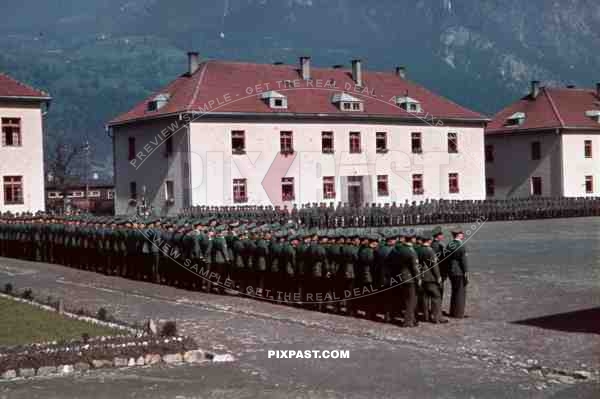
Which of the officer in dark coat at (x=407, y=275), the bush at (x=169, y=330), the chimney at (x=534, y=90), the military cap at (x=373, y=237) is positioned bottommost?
the bush at (x=169, y=330)

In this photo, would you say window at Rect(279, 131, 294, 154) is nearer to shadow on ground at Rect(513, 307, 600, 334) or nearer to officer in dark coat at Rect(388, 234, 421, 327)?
officer in dark coat at Rect(388, 234, 421, 327)

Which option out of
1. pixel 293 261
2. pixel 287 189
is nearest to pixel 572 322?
pixel 293 261

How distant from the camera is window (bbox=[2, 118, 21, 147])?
3765 cm

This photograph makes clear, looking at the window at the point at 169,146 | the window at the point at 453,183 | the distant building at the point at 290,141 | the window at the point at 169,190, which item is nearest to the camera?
the distant building at the point at 290,141

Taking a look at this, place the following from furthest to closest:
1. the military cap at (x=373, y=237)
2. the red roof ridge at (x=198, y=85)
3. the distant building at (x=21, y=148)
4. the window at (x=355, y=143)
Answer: the window at (x=355, y=143), the red roof ridge at (x=198, y=85), the distant building at (x=21, y=148), the military cap at (x=373, y=237)

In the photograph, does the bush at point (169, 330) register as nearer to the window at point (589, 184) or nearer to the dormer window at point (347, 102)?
the dormer window at point (347, 102)

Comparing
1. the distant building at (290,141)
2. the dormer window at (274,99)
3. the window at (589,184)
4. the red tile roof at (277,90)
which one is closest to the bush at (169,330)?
the distant building at (290,141)

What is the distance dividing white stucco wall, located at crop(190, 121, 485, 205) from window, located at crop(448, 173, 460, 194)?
0.73 ft

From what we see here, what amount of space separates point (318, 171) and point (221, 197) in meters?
5.73

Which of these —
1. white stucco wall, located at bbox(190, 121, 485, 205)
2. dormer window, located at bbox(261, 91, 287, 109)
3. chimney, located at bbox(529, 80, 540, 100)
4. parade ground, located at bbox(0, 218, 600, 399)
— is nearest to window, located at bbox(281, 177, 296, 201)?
white stucco wall, located at bbox(190, 121, 485, 205)

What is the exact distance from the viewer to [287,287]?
1592 cm

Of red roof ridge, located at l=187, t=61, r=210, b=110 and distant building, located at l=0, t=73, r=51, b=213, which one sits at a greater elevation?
red roof ridge, located at l=187, t=61, r=210, b=110

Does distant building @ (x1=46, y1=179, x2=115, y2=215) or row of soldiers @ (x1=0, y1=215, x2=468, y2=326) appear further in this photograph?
distant building @ (x1=46, y1=179, x2=115, y2=215)

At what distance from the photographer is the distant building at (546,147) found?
53.3 meters
